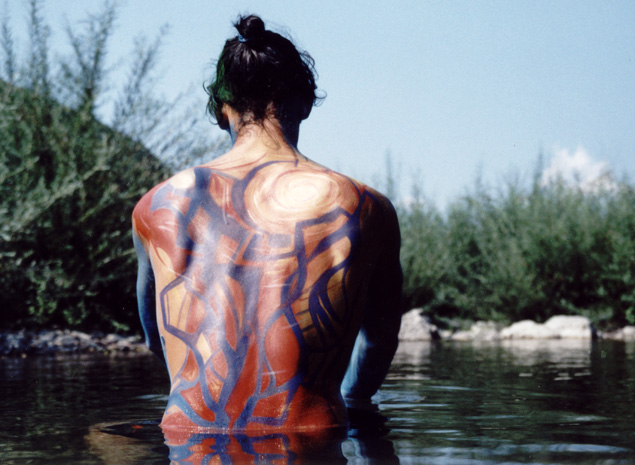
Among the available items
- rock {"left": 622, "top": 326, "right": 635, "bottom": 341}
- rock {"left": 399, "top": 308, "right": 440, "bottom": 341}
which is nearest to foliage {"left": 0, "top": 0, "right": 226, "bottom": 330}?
rock {"left": 399, "top": 308, "right": 440, "bottom": 341}

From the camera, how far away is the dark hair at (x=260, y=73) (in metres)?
2.32

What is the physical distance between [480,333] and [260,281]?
31.6ft

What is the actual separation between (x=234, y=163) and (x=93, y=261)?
6.49m

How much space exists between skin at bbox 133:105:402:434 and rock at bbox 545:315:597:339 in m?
8.68

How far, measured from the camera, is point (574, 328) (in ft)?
33.8

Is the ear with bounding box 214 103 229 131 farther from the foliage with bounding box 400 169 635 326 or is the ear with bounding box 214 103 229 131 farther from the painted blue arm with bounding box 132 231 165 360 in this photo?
the foliage with bounding box 400 169 635 326

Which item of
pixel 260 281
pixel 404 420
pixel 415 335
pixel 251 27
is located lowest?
pixel 404 420

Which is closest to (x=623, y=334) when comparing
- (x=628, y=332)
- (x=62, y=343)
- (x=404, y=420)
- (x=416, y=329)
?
(x=628, y=332)

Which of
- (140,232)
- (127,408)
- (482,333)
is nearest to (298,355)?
(140,232)

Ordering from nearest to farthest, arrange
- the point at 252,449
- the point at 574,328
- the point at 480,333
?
1. the point at 252,449
2. the point at 574,328
3. the point at 480,333

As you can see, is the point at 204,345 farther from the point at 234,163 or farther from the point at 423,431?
the point at 423,431

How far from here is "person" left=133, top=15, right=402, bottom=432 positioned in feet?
6.48

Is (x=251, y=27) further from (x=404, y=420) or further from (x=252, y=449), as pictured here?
(x=404, y=420)

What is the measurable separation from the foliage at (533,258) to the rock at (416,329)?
1141 mm
